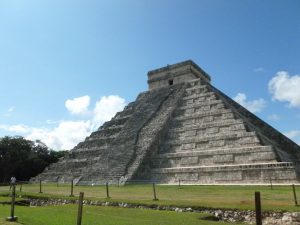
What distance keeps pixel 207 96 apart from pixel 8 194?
15557mm

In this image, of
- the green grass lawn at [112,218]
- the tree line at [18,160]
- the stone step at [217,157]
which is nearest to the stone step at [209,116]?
the stone step at [217,157]

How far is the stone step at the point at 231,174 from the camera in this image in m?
17.2

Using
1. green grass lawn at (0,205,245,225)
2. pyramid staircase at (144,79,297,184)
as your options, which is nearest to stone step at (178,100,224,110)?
pyramid staircase at (144,79,297,184)

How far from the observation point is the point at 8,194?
59.4 feet

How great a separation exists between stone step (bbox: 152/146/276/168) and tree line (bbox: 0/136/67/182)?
66.5 feet

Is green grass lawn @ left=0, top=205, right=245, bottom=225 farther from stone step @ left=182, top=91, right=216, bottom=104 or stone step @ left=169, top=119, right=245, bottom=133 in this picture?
stone step @ left=182, top=91, right=216, bottom=104

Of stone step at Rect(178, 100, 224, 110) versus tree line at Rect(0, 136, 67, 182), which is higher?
stone step at Rect(178, 100, 224, 110)

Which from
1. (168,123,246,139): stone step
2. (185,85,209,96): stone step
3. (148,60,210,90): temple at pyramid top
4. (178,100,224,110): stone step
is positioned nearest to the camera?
(168,123,246,139): stone step

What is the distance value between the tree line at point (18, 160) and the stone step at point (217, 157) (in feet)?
66.5

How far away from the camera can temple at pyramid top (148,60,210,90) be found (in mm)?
32312

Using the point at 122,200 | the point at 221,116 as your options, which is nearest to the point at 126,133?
the point at 221,116

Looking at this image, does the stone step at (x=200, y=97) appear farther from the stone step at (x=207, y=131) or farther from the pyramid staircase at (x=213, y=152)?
the stone step at (x=207, y=131)

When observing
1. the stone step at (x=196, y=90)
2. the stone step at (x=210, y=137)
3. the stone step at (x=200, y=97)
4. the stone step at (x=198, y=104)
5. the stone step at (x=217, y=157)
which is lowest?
the stone step at (x=217, y=157)

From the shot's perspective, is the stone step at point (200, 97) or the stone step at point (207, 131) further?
the stone step at point (200, 97)
